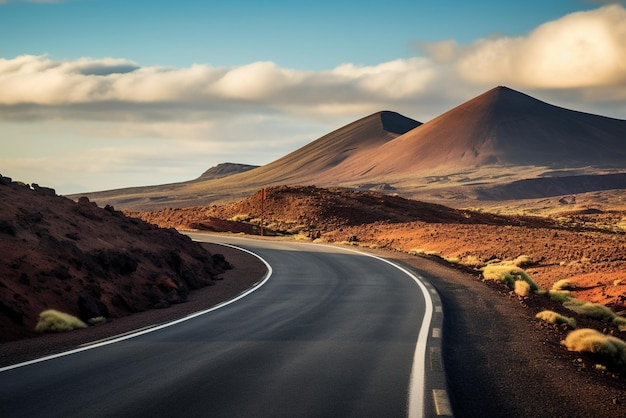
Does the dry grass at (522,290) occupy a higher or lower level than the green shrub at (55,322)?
lower

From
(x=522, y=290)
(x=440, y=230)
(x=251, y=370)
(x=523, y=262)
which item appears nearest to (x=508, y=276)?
(x=522, y=290)

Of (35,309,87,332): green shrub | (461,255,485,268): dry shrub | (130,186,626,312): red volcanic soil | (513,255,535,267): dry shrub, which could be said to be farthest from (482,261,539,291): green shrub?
(35,309,87,332): green shrub

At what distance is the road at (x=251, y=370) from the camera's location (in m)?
7.01

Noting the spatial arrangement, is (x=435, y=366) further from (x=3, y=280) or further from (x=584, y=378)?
(x=3, y=280)

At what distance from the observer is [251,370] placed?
8.83m

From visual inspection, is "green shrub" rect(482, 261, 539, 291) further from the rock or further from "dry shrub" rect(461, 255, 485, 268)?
the rock

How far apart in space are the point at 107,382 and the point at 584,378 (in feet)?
20.8

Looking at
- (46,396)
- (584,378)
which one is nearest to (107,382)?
(46,396)

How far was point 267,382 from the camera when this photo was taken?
8.12m

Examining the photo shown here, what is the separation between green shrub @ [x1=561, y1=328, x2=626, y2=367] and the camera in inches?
412

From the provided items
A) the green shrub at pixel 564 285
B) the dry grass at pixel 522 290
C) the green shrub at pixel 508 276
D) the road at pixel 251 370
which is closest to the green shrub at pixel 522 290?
the dry grass at pixel 522 290

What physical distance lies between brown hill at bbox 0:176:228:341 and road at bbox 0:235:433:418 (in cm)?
351

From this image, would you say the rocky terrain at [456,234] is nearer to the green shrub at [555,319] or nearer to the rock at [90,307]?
the green shrub at [555,319]

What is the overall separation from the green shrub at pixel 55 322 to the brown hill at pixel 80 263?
0.26 m
